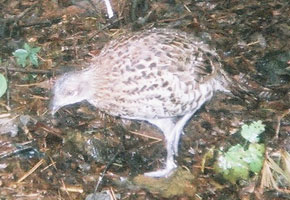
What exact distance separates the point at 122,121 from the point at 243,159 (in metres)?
1.20

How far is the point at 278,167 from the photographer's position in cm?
539

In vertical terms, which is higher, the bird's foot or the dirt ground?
the dirt ground

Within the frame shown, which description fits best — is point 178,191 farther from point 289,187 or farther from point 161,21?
point 161,21

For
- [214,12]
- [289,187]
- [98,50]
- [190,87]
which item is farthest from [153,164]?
[214,12]

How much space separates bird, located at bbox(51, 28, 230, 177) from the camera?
201 inches

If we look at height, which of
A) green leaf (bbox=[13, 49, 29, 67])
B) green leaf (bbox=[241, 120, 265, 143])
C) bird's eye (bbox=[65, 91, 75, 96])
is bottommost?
green leaf (bbox=[241, 120, 265, 143])

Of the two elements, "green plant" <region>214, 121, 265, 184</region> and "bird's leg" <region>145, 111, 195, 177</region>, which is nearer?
"green plant" <region>214, 121, 265, 184</region>

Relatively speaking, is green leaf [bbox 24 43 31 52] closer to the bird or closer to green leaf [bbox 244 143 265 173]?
the bird

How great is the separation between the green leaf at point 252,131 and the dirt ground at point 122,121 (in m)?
0.15

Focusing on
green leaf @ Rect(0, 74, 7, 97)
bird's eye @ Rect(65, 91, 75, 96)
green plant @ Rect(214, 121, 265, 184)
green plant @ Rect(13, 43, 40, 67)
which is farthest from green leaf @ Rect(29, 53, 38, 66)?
green plant @ Rect(214, 121, 265, 184)

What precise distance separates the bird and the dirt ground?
0.28 meters

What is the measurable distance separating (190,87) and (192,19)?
183cm

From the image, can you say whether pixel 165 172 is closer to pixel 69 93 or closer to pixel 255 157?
pixel 255 157

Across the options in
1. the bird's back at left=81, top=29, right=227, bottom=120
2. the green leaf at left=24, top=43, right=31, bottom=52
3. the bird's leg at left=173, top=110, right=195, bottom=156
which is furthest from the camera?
the green leaf at left=24, top=43, right=31, bottom=52
